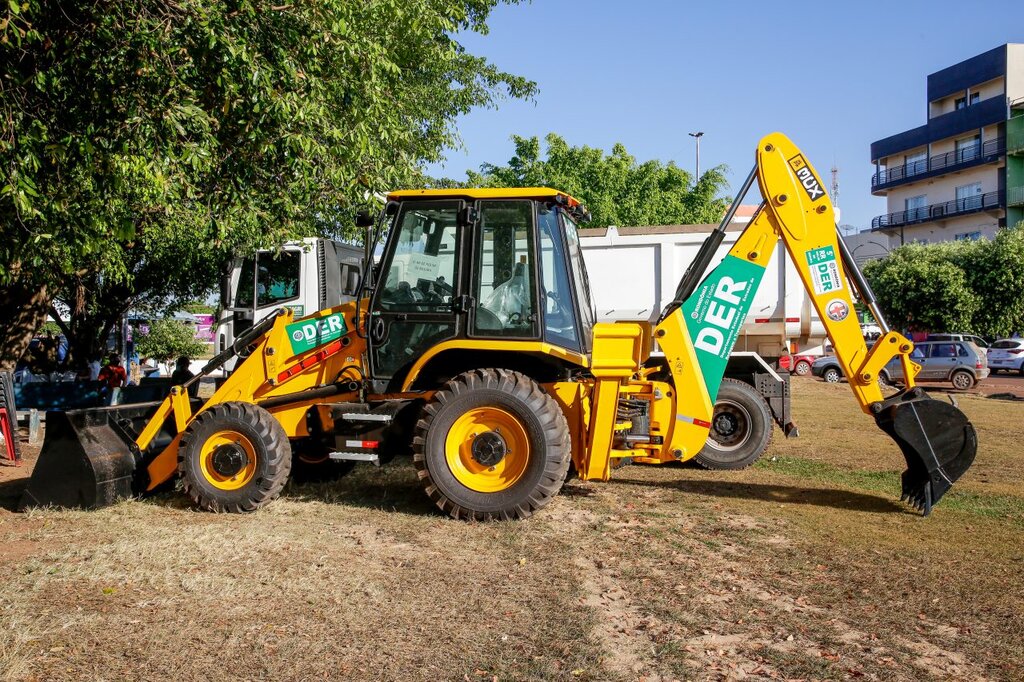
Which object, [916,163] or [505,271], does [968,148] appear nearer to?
[916,163]

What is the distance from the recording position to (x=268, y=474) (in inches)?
294

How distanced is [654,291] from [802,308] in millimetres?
2549

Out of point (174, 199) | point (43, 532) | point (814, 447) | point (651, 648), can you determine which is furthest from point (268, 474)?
point (814, 447)

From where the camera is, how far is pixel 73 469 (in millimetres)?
7562

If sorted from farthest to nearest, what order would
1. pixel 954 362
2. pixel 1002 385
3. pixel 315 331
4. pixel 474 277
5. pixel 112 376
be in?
pixel 1002 385 → pixel 954 362 → pixel 112 376 → pixel 315 331 → pixel 474 277

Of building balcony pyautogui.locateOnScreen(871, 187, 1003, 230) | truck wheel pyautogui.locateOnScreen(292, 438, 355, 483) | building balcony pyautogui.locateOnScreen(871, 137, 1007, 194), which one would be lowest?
truck wheel pyautogui.locateOnScreen(292, 438, 355, 483)

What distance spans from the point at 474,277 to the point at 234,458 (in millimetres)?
2515

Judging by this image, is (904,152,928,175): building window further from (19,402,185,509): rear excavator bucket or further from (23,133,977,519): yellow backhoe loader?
(19,402,185,509): rear excavator bucket

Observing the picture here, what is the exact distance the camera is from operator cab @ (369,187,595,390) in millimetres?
7395

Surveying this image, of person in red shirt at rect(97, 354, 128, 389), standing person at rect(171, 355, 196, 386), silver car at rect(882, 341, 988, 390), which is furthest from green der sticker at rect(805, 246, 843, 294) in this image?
silver car at rect(882, 341, 988, 390)

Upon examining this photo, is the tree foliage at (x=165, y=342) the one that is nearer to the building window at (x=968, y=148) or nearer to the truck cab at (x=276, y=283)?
the truck cab at (x=276, y=283)

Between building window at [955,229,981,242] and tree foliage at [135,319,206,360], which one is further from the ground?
building window at [955,229,981,242]

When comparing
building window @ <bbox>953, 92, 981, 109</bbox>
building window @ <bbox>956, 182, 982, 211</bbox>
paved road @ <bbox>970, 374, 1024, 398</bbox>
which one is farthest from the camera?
building window @ <bbox>953, 92, 981, 109</bbox>

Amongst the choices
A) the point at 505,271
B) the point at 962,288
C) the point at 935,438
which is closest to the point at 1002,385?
the point at 962,288
